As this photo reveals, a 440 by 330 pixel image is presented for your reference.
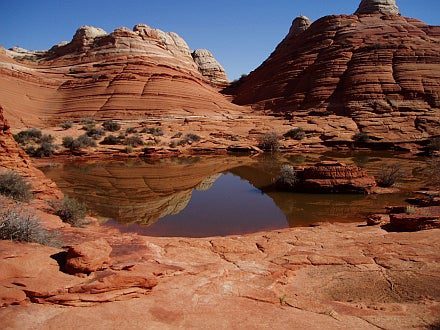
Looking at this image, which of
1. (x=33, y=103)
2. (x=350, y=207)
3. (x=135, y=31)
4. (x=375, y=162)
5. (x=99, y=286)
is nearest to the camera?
(x=99, y=286)

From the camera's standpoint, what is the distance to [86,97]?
129ft

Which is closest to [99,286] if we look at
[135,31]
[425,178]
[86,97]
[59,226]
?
[59,226]

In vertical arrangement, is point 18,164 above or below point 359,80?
below

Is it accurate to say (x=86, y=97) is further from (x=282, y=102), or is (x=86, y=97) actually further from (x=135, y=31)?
(x=282, y=102)

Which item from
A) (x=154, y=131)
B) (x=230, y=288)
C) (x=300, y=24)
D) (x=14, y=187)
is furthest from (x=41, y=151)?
(x=300, y=24)

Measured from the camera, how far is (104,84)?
40875mm

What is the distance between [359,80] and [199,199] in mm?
30711

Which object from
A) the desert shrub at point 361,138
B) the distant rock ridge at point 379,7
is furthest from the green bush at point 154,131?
the distant rock ridge at point 379,7

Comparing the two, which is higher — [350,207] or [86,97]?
[86,97]

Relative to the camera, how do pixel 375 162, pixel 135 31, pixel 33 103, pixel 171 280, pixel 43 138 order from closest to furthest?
pixel 171 280, pixel 375 162, pixel 43 138, pixel 33 103, pixel 135 31

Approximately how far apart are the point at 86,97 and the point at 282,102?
72.3 ft

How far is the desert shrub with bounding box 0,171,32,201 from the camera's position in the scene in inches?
355

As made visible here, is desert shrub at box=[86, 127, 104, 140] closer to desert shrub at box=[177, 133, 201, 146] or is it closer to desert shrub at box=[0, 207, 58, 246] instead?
desert shrub at box=[177, 133, 201, 146]

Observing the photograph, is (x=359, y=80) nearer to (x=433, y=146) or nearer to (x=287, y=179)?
(x=433, y=146)
